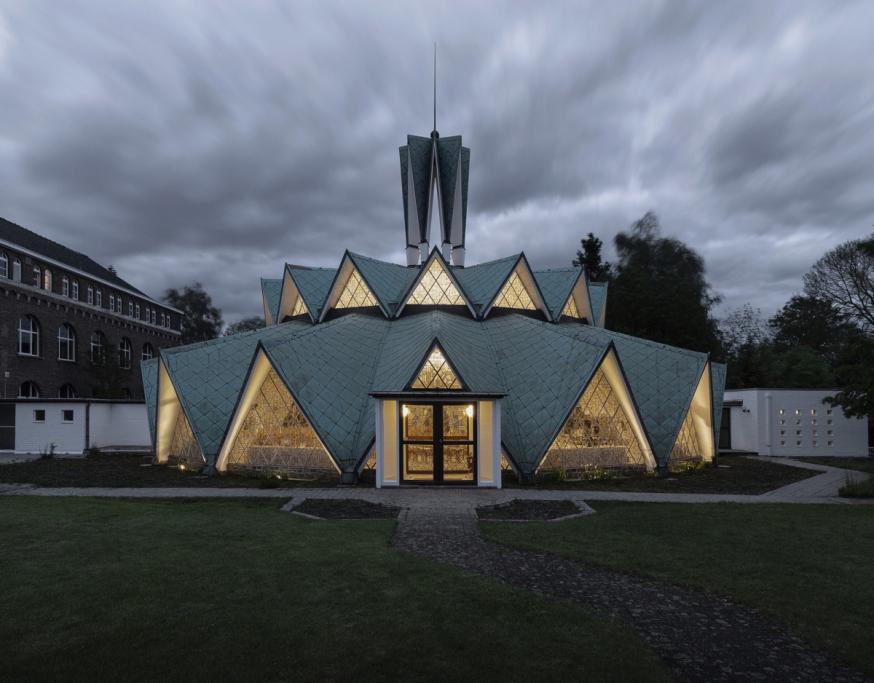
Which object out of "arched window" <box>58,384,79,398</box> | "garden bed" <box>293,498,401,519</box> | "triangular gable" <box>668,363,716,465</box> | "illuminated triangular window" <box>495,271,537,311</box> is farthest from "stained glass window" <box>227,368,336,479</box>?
"arched window" <box>58,384,79,398</box>

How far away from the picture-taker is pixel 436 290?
23422mm

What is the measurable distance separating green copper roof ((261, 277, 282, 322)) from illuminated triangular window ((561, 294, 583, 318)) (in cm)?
1462

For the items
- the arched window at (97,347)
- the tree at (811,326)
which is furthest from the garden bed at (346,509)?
the tree at (811,326)

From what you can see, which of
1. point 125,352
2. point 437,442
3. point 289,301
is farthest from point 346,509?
point 125,352

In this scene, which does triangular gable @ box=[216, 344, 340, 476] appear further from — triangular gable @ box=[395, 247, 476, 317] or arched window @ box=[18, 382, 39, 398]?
arched window @ box=[18, 382, 39, 398]

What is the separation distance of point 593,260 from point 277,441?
1795 inches

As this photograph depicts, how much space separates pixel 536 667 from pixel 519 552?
4014mm

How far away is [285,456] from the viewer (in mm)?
17469

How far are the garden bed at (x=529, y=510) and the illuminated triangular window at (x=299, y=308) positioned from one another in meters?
15.3

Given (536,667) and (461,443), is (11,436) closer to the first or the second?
(461,443)

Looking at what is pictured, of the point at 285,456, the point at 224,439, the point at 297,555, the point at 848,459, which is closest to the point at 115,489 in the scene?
the point at 224,439

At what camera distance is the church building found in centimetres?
1611

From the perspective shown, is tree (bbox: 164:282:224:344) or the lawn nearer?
the lawn

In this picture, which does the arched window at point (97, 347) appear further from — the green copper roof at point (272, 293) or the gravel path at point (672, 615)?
the gravel path at point (672, 615)
